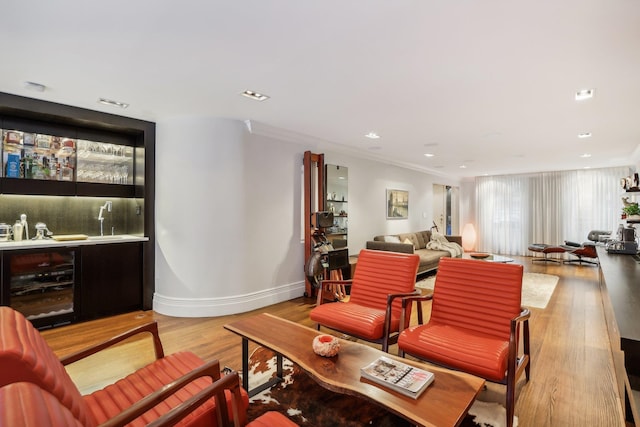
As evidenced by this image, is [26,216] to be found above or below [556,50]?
below

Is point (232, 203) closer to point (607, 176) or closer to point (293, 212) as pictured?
point (293, 212)

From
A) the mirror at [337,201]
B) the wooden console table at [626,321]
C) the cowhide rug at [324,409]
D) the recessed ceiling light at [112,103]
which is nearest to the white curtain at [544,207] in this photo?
the wooden console table at [626,321]

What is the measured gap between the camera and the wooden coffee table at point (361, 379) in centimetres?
131

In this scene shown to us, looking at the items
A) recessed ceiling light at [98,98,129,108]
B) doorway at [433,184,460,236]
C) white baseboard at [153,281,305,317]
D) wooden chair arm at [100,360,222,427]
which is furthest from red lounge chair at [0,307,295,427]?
doorway at [433,184,460,236]

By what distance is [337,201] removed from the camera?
215 inches

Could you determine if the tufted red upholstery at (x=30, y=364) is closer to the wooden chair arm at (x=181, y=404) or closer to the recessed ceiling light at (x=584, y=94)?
the wooden chair arm at (x=181, y=404)

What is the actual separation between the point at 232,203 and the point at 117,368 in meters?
2.08

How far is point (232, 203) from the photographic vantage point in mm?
4055

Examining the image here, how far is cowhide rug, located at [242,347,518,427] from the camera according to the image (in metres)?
1.95

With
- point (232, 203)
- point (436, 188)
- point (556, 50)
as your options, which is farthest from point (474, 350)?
point (436, 188)

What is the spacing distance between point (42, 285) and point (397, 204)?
616cm

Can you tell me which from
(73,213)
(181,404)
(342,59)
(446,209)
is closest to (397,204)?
(446,209)

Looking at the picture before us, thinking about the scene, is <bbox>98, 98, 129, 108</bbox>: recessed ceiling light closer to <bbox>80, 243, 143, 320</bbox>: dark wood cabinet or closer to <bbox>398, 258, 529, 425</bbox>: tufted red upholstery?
<bbox>80, 243, 143, 320</bbox>: dark wood cabinet

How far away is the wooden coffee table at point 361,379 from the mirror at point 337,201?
306 centimetres
